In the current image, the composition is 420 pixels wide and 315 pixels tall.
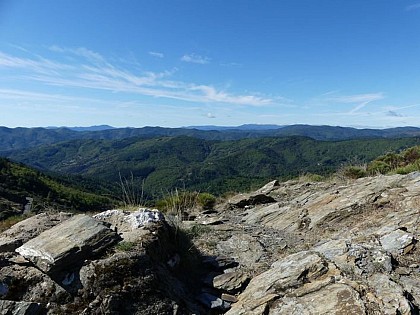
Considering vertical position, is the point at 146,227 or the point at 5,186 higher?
the point at 146,227

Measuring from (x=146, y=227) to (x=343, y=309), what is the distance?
3.29m

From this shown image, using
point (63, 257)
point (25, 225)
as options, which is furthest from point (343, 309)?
point (25, 225)

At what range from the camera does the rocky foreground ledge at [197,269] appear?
4.23 meters

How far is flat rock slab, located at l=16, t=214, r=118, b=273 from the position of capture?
4488 millimetres

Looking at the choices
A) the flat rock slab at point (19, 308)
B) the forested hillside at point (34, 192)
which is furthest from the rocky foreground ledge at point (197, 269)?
the forested hillside at point (34, 192)

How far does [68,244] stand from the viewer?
4.77m

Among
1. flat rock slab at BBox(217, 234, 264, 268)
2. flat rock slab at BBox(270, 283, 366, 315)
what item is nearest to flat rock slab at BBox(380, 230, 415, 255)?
flat rock slab at BBox(270, 283, 366, 315)

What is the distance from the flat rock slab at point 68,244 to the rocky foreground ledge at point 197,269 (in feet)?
0.05

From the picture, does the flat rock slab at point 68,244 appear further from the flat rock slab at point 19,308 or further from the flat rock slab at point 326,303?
the flat rock slab at point 326,303

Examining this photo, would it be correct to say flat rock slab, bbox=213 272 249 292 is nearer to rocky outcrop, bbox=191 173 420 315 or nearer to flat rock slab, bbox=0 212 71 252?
rocky outcrop, bbox=191 173 420 315

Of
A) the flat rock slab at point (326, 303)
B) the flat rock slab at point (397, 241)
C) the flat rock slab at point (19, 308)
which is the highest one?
the flat rock slab at point (397, 241)

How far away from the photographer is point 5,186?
101812 millimetres

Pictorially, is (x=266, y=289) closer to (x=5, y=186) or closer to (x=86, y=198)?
(x=86, y=198)

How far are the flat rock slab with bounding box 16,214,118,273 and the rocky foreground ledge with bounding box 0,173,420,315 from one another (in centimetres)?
1
